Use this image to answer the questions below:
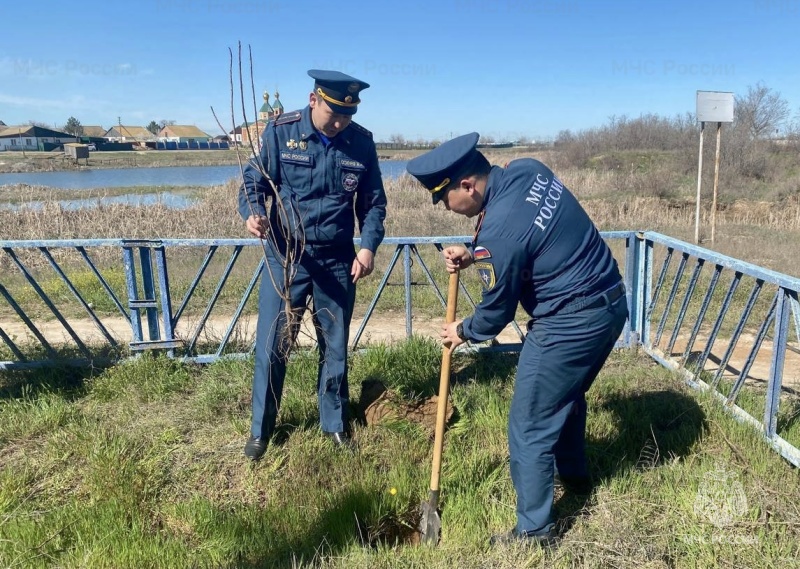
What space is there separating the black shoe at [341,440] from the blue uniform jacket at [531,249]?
127 cm

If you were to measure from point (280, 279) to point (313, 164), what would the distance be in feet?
2.16

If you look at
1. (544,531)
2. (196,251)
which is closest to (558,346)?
(544,531)

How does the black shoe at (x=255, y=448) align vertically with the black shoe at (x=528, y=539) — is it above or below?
above

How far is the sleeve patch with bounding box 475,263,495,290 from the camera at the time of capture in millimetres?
2178

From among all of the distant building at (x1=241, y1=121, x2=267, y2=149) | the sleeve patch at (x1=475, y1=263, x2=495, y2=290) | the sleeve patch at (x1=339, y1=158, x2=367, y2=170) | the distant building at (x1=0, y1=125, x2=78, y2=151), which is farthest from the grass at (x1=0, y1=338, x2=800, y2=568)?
the distant building at (x1=0, y1=125, x2=78, y2=151)

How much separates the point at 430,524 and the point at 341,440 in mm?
835

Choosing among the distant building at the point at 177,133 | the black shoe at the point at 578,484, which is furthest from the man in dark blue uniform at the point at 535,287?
the distant building at the point at 177,133

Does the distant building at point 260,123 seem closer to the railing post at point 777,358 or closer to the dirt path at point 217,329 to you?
the dirt path at point 217,329

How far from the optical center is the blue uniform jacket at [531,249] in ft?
7.12

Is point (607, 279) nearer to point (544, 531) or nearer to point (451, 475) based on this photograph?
point (544, 531)

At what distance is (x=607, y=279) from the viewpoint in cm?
237

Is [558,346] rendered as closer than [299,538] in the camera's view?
Yes

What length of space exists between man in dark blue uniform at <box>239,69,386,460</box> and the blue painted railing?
0.87m

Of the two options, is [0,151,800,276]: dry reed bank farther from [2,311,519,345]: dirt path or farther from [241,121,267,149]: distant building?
[241,121,267,149]: distant building
